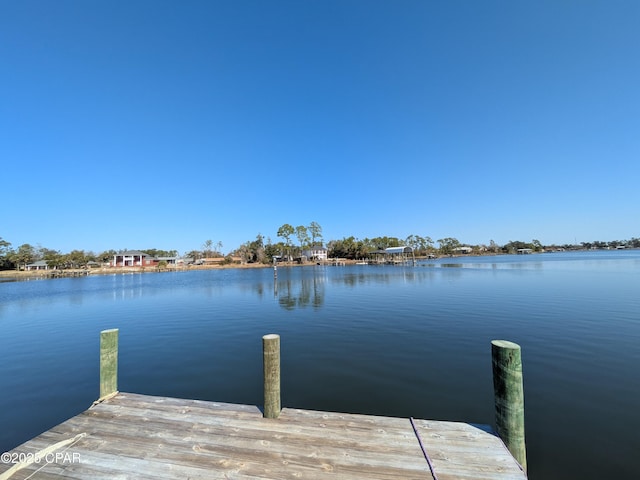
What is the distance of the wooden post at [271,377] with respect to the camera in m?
3.46

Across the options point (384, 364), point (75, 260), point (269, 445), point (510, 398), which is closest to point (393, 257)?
point (384, 364)

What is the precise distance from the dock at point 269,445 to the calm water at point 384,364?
1.57m

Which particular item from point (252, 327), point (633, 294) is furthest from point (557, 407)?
point (633, 294)

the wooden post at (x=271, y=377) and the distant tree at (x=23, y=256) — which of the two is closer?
the wooden post at (x=271, y=377)

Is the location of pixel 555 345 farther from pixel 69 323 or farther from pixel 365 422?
pixel 69 323

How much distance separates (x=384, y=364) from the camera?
6.92 m

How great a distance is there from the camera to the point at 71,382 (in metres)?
6.49

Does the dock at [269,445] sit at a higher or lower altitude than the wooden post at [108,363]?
lower

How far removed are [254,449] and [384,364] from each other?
185 inches

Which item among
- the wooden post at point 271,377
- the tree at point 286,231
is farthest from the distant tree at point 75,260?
the wooden post at point 271,377

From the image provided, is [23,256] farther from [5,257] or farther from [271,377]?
[271,377]

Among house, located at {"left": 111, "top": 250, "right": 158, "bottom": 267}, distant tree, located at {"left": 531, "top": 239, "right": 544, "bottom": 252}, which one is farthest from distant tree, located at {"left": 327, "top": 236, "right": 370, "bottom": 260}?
distant tree, located at {"left": 531, "top": 239, "right": 544, "bottom": 252}

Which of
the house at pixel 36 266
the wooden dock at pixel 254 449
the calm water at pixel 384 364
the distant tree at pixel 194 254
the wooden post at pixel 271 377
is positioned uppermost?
the distant tree at pixel 194 254

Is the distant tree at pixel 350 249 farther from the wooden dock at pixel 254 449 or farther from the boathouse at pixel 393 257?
the wooden dock at pixel 254 449
